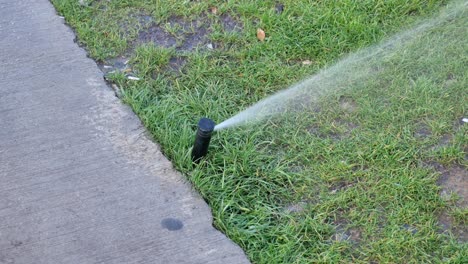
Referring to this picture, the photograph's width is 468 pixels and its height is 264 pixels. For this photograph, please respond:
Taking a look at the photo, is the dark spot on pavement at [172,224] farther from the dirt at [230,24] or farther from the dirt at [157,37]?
the dirt at [230,24]

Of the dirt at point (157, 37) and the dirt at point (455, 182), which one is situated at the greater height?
the dirt at point (455, 182)

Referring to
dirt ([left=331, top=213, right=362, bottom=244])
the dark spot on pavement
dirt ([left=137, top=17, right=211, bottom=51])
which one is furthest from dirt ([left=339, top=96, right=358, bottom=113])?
the dark spot on pavement

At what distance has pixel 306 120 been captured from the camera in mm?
3557

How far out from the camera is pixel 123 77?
373cm

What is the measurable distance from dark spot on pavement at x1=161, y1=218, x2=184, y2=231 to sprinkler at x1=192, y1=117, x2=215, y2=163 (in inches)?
14.2

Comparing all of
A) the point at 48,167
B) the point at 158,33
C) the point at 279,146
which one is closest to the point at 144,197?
the point at 48,167

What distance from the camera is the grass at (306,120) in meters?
3.01

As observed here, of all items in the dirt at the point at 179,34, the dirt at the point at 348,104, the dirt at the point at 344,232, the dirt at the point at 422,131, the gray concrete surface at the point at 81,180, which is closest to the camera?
the gray concrete surface at the point at 81,180

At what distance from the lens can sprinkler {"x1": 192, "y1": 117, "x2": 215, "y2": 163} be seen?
10.2 feet

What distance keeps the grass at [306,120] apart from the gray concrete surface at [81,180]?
106 millimetres

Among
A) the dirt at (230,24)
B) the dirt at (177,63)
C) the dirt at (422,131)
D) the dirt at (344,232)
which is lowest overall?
the dirt at (177,63)

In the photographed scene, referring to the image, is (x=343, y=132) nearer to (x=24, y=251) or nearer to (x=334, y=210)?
(x=334, y=210)

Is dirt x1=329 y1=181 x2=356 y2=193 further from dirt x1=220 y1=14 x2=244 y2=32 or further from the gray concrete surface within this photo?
dirt x1=220 y1=14 x2=244 y2=32

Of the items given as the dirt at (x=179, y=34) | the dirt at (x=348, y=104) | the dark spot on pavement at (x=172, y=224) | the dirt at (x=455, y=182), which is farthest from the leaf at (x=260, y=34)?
the dark spot on pavement at (x=172, y=224)
